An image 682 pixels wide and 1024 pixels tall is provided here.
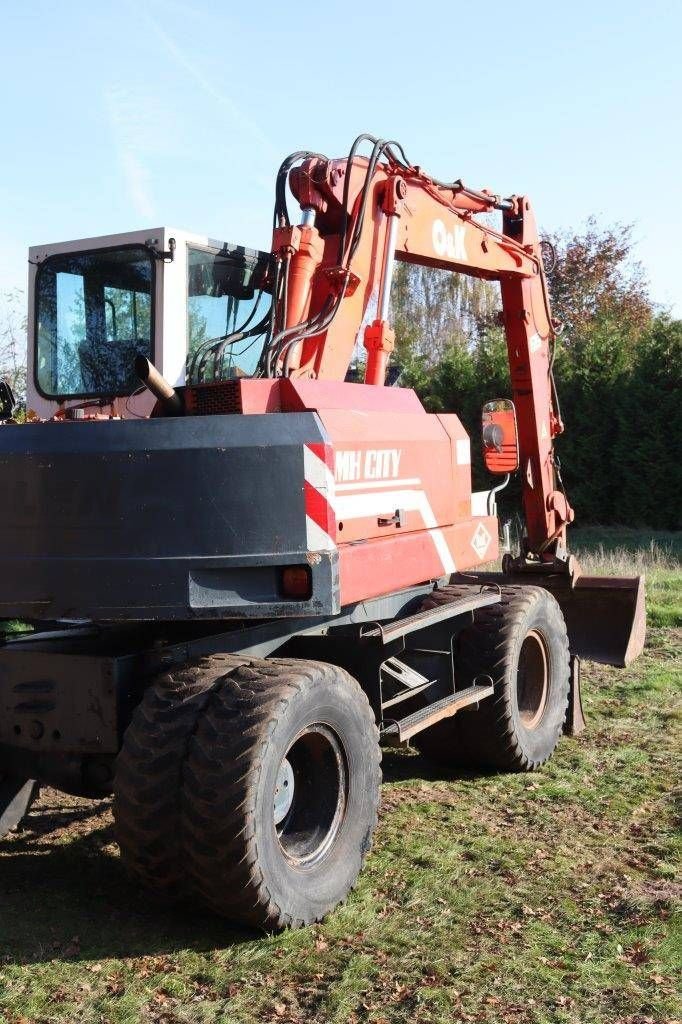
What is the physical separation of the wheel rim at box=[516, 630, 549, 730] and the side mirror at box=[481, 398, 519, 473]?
1110mm

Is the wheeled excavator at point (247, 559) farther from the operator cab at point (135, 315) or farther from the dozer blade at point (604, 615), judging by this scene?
the dozer blade at point (604, 615)

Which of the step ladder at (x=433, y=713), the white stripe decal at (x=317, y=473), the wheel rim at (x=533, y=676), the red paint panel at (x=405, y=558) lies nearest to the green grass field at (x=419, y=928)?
the step ladder at (x=433, y=713)

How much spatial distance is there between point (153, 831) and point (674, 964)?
1.83 meters

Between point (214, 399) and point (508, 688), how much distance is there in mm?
2468

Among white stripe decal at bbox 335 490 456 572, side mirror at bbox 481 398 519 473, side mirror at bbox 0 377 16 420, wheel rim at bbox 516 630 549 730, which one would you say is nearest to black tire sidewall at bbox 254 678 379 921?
white stripe decal at bbox 335 490 456 572

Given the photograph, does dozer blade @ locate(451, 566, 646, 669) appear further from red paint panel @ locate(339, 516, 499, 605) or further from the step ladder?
the step ladder

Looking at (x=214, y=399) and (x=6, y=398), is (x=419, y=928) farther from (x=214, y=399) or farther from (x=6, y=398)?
(x=6, y=398)

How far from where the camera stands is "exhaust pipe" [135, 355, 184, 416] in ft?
13.1

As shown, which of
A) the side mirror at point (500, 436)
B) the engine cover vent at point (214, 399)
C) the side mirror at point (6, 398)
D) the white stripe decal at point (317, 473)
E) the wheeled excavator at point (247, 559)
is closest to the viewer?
the wheeled excavator at point (247, 559)

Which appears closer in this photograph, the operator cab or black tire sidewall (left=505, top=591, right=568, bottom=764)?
the operator cab

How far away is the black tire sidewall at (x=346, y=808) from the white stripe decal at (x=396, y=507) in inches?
28.1

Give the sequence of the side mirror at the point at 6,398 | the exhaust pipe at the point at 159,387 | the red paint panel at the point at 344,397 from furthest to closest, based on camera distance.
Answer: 1. the side mirror at the point at 6,398
2. the red paint panel at the point at 344,397
3. the exhaust pipe at the point at 159,387

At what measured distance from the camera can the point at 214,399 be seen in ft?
14.1

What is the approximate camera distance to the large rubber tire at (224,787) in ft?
12.2
